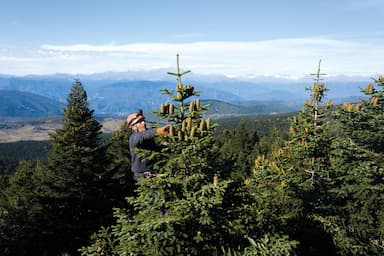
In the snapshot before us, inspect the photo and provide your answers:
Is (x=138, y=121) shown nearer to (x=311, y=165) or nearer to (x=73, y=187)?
(x=311, y=165)

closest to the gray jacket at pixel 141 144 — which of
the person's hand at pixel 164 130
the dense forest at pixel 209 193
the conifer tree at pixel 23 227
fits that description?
the dense forest at pixel 209 193

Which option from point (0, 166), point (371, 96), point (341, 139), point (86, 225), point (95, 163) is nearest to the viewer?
point (341, 139)

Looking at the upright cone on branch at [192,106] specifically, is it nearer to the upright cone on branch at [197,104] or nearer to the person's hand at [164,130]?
the upright cone on branch at [197,104]

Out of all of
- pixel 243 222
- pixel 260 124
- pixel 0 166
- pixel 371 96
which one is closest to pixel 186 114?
pixel 243 222

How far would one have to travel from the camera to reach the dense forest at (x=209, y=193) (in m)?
8.03

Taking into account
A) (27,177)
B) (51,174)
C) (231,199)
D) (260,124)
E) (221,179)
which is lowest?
(260,124)

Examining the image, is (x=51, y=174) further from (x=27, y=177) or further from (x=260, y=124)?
(x=260, y=124)

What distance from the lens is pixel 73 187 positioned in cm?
2150

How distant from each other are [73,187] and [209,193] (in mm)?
15978

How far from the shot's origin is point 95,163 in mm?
22625

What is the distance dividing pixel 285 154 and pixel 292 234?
195 inches

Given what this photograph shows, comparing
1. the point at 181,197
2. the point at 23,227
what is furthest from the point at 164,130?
the point at 23,227

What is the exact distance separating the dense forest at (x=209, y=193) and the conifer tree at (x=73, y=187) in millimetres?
69

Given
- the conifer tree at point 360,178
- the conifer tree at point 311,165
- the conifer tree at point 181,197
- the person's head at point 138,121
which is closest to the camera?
the conifer tree at point 181,197
